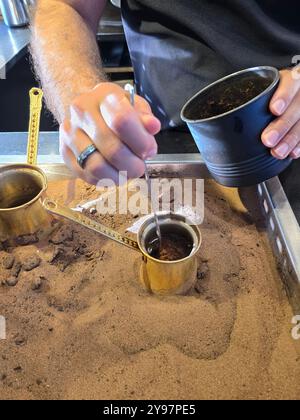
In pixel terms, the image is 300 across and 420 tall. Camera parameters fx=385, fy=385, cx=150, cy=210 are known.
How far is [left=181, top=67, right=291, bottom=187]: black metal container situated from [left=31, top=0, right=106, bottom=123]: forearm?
336 millimetres

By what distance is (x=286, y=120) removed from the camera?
2.49 ft

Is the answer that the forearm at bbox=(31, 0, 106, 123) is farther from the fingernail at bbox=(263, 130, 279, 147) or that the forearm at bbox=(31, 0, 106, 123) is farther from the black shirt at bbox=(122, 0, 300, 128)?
the fingernail at bbox=(263, 130, 279, 147)

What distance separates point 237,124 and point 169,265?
11.2 inches

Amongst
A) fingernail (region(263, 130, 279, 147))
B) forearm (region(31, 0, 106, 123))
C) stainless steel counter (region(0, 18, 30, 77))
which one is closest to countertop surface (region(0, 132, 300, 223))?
forearm (region(31, 0, 106, 123))

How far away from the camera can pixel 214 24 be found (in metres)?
1.11

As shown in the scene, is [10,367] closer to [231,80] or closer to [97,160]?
[97,160]

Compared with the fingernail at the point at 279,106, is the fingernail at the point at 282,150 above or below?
below

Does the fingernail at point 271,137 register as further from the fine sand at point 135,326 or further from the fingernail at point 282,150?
the fine sand at point 135,326

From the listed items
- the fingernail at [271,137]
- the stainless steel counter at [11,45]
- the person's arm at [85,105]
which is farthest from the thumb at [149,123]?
the stainless steel counter at [11,45]

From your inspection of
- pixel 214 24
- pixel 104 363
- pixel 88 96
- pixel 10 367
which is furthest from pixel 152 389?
pixel 214 24

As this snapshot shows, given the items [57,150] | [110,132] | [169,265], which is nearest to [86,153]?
[110,132]

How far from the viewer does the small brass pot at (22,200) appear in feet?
2.84

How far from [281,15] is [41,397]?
3.72ft

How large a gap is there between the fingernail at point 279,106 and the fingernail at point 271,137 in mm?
39
